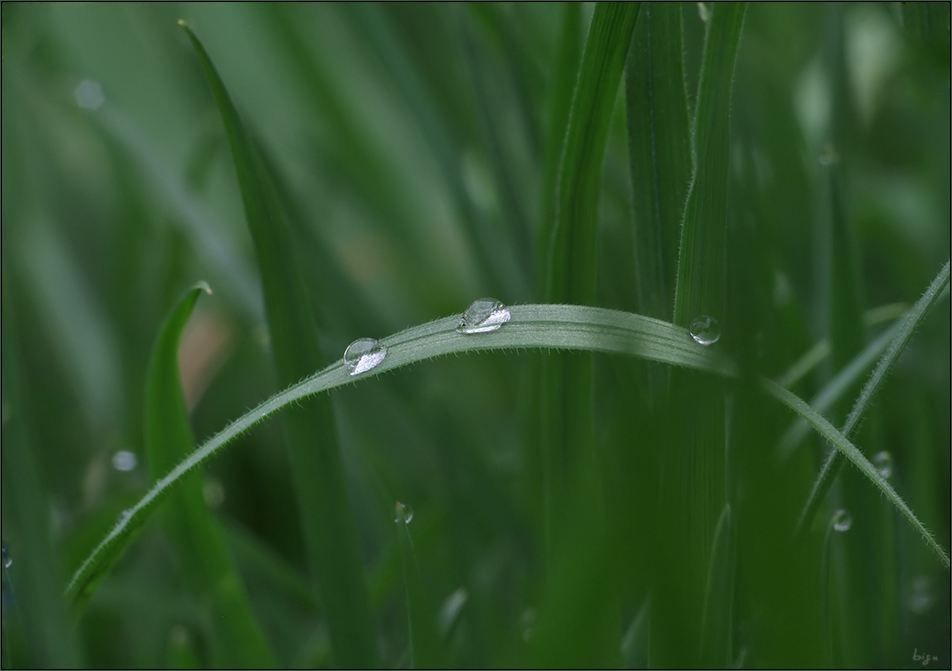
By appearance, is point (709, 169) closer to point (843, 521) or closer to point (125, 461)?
point (843, 521)

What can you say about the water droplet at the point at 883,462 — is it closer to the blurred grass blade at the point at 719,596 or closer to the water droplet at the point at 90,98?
the blurred grass blade at the point at 719,596

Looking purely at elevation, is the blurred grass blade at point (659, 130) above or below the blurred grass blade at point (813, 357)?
above

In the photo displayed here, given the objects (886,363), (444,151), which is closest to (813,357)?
(886,363)

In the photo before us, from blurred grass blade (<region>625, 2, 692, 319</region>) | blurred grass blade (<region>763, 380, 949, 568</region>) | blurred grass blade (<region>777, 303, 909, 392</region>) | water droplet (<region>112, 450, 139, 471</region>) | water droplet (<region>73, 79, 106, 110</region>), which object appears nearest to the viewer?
blurred grass blade (<region>763, 380, 949, 568</region>)

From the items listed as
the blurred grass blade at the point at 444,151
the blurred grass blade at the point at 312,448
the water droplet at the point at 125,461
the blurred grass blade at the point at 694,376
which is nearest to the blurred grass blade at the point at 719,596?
the blurred grass blade at the point at 694,376

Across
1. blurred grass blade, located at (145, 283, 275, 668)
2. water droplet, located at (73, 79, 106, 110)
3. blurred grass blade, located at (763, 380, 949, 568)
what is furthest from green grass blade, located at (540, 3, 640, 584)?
water droplet, located at (73, 79, 106, 110)

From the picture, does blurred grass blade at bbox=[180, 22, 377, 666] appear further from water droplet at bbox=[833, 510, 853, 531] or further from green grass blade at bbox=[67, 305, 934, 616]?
water droplet at bbox=[833, 510, 853, 531]
